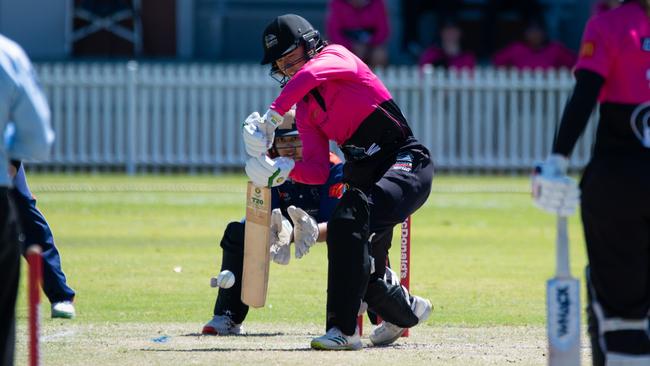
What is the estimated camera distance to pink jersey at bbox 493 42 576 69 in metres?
21.0

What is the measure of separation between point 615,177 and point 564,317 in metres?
0.62

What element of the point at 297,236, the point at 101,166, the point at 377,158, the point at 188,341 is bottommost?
the point at 101,166

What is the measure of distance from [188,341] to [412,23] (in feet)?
54.3


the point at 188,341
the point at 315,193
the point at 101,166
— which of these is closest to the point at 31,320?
the point at 188,341

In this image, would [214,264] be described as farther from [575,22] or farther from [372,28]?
[575,22]

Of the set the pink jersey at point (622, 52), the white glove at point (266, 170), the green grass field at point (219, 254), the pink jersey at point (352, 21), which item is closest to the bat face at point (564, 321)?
the pink jersey at point (622, 52)

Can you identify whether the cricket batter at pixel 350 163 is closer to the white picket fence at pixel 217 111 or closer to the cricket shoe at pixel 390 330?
the cricket shoe at pixel 390 330

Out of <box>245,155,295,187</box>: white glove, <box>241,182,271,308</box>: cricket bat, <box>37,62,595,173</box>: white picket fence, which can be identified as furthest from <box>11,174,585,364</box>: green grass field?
<box>245,155,295,187</box>: white glove

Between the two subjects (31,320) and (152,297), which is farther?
(152,297)

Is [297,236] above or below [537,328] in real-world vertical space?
above

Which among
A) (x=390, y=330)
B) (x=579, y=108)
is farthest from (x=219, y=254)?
(x=579, y=108)

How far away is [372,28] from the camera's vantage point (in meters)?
20.5

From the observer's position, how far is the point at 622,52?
5.59m

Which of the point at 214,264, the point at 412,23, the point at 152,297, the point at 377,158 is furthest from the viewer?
the point at 412,23
